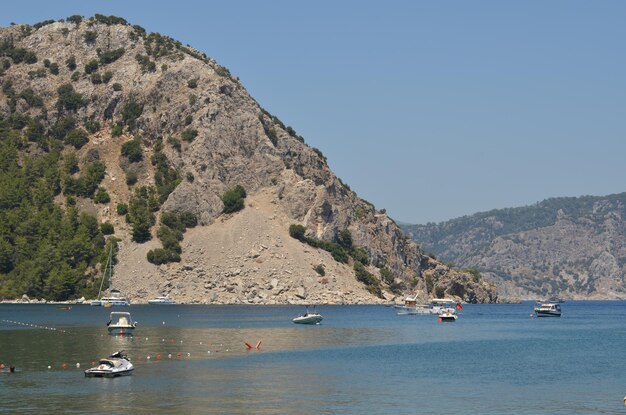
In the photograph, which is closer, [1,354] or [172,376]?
[172,376]

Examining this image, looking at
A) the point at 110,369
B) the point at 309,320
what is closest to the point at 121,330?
the point at 309,320

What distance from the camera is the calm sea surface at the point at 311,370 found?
225 ft

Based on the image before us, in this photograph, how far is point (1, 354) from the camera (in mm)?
99875

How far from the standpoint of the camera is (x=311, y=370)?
89.8m

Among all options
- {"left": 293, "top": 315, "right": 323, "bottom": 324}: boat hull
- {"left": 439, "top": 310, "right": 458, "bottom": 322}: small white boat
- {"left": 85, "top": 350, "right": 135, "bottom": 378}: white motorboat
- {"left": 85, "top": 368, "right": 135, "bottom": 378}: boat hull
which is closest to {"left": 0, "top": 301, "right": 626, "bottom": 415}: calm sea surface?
{"left": 85, "top": 368, "right": 135, "bottom": 378}: boat hull

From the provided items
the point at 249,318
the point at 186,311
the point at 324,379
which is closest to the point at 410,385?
the point at 324,379

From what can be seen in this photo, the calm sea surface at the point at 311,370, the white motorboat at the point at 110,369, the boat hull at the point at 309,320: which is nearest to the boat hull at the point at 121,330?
the calm sea surface at the point at 311,370

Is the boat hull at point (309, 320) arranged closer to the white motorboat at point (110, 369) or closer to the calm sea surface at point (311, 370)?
the calm sea surface at point (311, 370)

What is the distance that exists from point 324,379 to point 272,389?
27.2 feet

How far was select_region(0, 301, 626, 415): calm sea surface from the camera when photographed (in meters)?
68.6

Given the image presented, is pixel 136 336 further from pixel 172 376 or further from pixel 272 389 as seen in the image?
pixel 272 389

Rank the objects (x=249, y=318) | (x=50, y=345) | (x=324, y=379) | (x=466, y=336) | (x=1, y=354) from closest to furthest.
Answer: (x=324, y=379)
(x=1, y=354)
(x=50, y=345)
(x=466, y=336)
(x=249, y=318)

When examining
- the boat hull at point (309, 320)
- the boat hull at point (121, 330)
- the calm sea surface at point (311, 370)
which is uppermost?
the boat hull at point (309, 320)

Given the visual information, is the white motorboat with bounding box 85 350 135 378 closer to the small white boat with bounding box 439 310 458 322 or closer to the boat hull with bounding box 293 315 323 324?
the boat hull with bounding box 293 315 323 324
